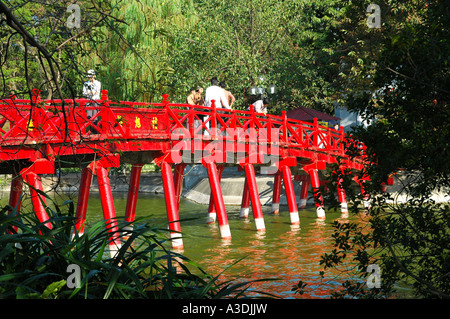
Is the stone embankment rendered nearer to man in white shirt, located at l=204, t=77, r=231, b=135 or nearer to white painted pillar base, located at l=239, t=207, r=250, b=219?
white painted pillar base, located at l=239, t=207, r=250, b=219

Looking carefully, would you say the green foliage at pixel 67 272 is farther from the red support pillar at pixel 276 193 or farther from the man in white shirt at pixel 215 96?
the red support pillar at pixel 276 193

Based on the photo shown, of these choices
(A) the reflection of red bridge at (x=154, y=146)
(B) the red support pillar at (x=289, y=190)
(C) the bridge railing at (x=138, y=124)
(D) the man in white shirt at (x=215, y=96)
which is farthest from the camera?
(B) the red support pillar at (x=289, y=190)

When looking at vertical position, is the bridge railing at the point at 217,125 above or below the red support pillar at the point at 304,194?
above

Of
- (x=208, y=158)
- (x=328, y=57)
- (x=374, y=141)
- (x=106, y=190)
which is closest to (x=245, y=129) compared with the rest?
(x=208, y=158)

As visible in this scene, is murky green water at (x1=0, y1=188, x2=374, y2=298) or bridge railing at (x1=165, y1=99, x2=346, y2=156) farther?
bridge railing at (x1=165, y1=99, x2=346, y2=156)

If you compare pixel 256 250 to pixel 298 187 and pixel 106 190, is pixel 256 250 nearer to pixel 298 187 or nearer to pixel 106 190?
pixel 106 190

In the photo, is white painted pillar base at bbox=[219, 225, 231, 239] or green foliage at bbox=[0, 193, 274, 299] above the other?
green foliage at bbox=[0, 193, 274, 299]

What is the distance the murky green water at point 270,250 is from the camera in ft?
43.6

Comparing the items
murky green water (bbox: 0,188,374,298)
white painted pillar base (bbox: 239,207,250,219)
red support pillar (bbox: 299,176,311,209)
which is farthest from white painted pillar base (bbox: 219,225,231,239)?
red support pillar (bbox: 299,176,311,209)

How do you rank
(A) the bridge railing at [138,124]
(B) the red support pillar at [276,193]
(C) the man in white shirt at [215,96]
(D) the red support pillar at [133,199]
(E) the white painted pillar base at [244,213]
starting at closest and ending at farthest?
(A) the bridge railing at [138,124] < (D) the red support pillar at [133,199] < (C) the man in white shirt at [215,96] < (E) the white painted pillar base at [244,213] < (B) the red support pillar at [276,193]

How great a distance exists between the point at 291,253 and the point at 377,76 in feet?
35.0

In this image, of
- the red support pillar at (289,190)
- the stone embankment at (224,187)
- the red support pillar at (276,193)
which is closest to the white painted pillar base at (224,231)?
the red support pillar at (289,190)

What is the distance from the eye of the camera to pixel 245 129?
760 inches

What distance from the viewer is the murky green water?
13289mm
